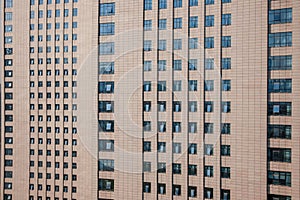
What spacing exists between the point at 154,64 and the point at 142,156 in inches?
37.7

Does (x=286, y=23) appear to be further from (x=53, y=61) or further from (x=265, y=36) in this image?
(x=53, y=61)

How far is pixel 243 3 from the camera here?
9.24 ft

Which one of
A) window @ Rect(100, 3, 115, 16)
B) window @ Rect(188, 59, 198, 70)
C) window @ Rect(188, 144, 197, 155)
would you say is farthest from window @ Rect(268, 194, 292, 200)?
window @ Rect(100, 3, 115, 16)

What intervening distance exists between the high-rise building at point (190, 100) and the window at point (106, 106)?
0.04 feet

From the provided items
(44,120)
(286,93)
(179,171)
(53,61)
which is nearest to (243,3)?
(286,93)

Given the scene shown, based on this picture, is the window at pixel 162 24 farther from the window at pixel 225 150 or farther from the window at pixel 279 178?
the window at pixel 279 178

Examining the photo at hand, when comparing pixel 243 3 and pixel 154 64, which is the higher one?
pixel 243 3

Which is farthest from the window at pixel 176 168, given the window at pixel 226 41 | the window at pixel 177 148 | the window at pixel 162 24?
the window at pixel 162 24

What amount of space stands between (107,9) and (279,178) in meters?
2.42

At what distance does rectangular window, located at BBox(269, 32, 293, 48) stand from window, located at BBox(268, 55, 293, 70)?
0.36 ft

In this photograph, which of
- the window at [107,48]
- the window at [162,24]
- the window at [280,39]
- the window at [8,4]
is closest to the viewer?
the window at [280,39]

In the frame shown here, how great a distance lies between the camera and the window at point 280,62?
8.83ft

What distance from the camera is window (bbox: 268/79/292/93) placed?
2697 millimetres

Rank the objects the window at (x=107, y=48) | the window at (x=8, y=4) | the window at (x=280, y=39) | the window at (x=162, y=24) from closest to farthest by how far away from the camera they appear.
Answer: the window at (x=280, y=39)
the window at (x=162, y=24)
the window at (x=107, y=48)
the window at (x=8, y=4)
